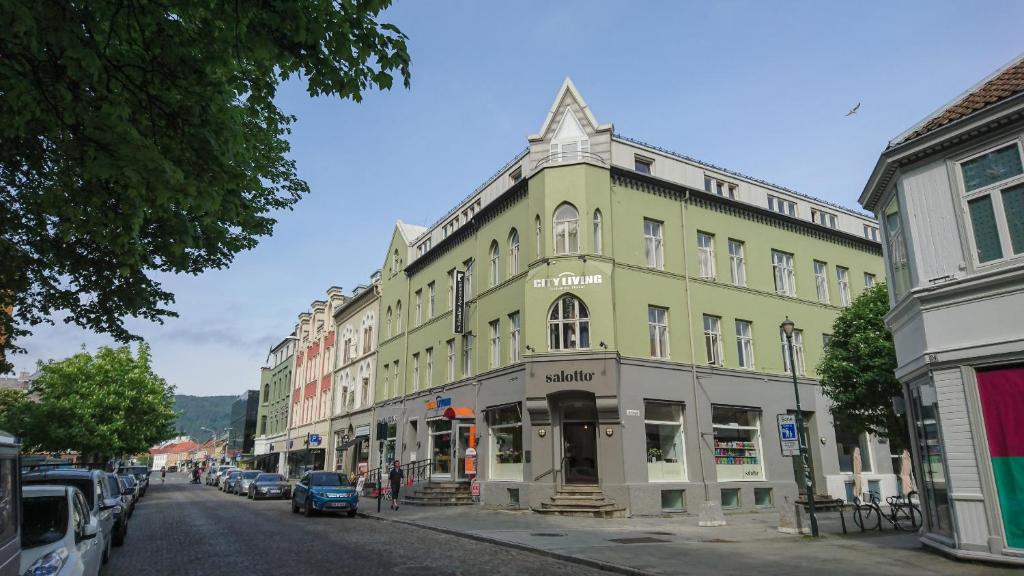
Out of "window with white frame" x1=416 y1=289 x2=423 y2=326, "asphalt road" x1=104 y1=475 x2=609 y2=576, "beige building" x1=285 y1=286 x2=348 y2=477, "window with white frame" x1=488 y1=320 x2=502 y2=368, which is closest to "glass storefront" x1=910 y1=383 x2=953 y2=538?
"asphalt road" x1=104 y1=475 x2=609 y2=576

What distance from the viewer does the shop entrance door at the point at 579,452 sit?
72.3ft

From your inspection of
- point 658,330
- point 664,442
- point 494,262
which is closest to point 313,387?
point 494,262

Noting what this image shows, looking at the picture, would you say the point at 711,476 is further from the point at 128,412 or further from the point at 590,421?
the point at 128,412

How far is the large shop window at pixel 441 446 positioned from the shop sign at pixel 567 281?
9233 millimetres

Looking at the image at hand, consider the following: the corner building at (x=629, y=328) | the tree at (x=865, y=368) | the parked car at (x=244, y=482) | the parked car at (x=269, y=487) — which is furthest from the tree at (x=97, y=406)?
the tree at (x=865, y=368)

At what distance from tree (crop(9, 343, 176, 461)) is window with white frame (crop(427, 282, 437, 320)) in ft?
92.5

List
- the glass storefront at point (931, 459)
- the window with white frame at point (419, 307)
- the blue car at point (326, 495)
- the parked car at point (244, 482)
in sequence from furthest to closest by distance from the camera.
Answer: the parked car at point (244, 482), the window with white frame at point (419, 307), the blue car at point (326, 495), the glass storefront at point (931, 459)

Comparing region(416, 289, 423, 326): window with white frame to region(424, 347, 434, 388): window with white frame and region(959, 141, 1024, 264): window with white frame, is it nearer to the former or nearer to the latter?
region(424, 347, 434, 388): window with white frame

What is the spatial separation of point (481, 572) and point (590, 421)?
39.0 feet

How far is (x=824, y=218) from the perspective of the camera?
1217 inches

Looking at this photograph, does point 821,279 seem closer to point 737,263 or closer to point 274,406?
point 737,263

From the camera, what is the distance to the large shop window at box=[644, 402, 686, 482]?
2212cm

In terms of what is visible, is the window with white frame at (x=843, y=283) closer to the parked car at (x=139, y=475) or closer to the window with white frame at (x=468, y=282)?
the window with white frame at (x=468, y=282)

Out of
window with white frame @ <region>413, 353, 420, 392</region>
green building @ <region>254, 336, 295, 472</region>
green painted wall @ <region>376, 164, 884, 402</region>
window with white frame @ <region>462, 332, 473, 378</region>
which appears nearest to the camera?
green painted wall @ <region>376, 164, 884, 402</region>
